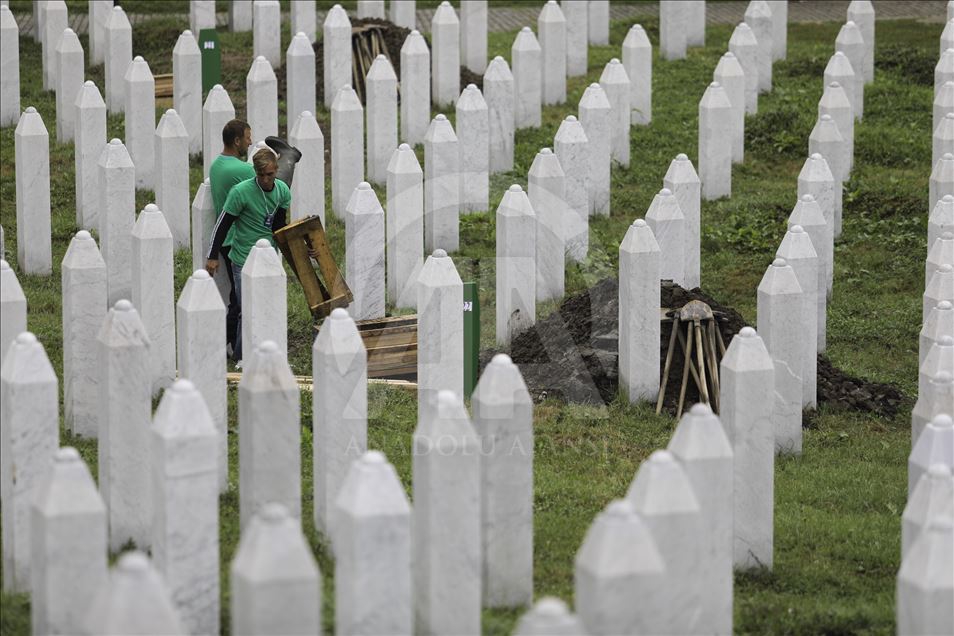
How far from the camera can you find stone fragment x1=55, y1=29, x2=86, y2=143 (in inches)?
525

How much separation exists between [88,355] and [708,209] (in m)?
6.07

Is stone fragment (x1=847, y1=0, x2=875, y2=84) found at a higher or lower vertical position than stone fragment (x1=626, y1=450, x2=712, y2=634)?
higher

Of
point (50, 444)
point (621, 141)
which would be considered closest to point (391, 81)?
point (621, 141)

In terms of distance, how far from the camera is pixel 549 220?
11.1 m

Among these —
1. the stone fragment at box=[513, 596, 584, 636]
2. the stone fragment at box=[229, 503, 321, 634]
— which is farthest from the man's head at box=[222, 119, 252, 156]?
the stone fragment at box=[513, 596, 584, 636]

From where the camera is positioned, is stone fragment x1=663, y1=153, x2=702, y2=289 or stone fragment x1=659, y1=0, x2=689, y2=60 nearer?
stone fragment x1=663, y1=153, x2=702, y2=289

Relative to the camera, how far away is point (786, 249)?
369 inches

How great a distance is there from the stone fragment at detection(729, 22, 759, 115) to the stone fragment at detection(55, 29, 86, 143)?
5.23 m

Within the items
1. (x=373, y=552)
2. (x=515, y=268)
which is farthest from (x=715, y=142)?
(x=373, y=552)

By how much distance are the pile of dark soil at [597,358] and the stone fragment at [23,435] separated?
3.54m

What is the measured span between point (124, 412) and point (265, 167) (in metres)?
3.45

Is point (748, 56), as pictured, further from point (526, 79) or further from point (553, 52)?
point (526, 79)

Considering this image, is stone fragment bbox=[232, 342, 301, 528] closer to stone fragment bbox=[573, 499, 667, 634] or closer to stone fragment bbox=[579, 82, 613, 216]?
stone fragment bbox=[573, 499, 667, 634]

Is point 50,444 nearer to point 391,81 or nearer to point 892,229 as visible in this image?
point 391,81
